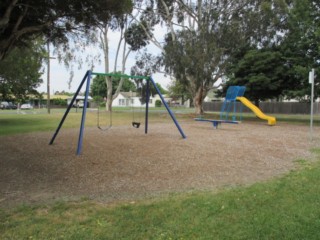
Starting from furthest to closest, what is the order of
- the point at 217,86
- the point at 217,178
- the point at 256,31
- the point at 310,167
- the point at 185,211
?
the point at 217,86 < the point at 256,31 < the point at 310,167 < the point at 217,178 < the point at 185,211

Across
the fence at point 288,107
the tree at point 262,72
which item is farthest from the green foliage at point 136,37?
the fence at point 288,107

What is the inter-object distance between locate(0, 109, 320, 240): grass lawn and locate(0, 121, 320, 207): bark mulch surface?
50cm

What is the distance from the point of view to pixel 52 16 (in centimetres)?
1000

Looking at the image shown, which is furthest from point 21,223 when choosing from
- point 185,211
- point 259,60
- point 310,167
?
point 259,60

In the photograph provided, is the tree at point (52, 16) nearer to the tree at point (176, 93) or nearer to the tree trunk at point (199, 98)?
the tree trunk at point (199, 98)

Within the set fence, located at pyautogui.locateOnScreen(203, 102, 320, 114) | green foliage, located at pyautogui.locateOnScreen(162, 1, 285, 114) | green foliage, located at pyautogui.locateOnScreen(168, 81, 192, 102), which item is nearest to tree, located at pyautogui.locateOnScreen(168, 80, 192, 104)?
green foliage, located at pyautogui.locateOnScreen(168, 81, 192, 102)

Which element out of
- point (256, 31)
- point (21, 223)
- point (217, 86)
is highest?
point (256, 31)

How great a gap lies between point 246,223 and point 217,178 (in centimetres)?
238

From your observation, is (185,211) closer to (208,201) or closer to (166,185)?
(208,201)

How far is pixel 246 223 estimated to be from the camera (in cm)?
408

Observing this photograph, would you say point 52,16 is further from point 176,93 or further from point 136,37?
point 176,93

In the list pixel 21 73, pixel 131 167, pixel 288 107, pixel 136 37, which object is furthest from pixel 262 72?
pixel 131 167

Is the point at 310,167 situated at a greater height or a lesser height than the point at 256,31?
lesser

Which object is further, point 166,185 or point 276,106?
point 276,106
